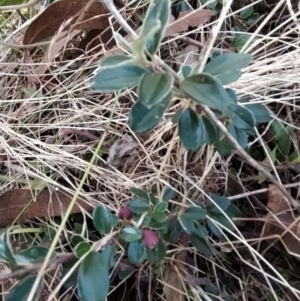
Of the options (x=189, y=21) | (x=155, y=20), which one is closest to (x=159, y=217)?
(x=155, y=20)

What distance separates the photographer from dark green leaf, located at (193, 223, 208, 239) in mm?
709

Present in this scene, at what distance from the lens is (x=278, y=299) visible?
0.76 metres

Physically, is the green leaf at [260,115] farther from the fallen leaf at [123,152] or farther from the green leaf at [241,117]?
the fallen leaf at [123,152]

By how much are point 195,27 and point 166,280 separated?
44 cm

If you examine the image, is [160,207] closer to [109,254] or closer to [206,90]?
[109,254]

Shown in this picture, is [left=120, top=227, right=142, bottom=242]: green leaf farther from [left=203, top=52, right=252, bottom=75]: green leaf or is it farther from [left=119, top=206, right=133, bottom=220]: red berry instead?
[left=203, top=52, right=252, bottom=75]: green leaf

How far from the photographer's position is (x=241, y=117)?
0.65 m

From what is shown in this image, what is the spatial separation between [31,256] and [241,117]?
1.00 feet

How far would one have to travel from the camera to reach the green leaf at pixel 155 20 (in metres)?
0.54

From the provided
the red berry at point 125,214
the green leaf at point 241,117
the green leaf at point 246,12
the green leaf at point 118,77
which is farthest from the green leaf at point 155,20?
the green leaf at point 246,12

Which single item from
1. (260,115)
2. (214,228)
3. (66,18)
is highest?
(66,18)

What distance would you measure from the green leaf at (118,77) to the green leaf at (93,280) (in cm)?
21

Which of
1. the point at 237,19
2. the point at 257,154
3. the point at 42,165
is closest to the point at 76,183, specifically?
the point at 42,165

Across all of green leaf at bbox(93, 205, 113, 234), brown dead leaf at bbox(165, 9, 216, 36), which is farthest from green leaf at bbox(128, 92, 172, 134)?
brown dead leaf at bbox(165, 9, 216, 36)
